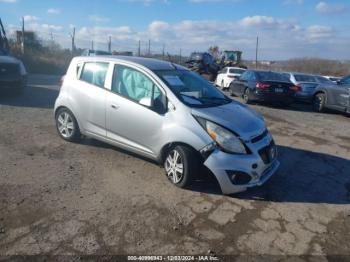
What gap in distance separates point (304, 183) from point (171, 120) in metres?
2.37

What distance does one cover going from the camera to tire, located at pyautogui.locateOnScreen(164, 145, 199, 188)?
181 inches

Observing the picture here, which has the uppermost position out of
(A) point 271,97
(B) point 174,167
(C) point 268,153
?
(A) point 271,97

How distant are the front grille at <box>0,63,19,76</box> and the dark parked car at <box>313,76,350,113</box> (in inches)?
449

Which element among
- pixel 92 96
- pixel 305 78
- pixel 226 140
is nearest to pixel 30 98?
pixel 92 96

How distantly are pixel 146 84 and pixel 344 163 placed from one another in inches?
164

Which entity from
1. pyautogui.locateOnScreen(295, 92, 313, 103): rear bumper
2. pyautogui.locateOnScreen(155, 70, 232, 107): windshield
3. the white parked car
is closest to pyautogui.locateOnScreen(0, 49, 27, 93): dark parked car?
pyautogui.locateOnScreen(155, 70, 232, 107): windshield

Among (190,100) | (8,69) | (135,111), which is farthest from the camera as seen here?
(8,69)

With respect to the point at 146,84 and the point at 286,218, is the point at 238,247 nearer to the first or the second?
the point at 286,218

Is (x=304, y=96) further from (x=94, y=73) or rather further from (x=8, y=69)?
(x=8, y=69)

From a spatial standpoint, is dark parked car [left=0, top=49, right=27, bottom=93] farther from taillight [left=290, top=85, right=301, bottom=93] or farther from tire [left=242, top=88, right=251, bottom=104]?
taillight [left=290, top=85, right=301, bottom=93]

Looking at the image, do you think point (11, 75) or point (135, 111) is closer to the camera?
point (135, 111)

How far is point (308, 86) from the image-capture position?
14.8 metres

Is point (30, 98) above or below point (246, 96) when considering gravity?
below

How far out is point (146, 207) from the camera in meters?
4.22
